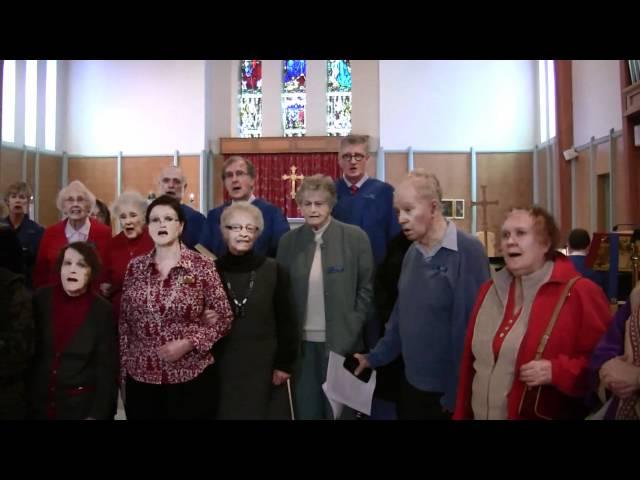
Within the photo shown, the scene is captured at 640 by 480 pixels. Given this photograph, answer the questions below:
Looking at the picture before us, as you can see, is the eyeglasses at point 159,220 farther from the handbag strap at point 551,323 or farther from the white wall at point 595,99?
the white wall at point 595,99

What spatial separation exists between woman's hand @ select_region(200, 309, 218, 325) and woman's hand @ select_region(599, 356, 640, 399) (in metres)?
1.65

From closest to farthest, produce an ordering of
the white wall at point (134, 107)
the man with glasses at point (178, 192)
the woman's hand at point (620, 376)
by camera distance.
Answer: the woman's hand at point (620, 376), the man with glasses at point (178, 192), the white wall at point (134, 107)

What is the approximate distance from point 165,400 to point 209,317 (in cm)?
42

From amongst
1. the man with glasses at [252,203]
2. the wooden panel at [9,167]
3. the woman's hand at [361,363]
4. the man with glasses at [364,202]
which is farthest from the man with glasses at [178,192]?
the wooden panel at [9,167]

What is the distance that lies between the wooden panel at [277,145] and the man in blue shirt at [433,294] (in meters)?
13.5

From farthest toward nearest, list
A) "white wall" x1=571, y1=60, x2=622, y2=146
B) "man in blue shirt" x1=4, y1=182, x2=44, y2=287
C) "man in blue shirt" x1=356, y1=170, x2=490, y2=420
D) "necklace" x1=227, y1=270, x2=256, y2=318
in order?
"white wall" x1=571, y1=60, x2=622, y2=146 < "man in blue shirt" x1=4, y1=182, x2=44, y2=287 < "necklace" x1=227, y1=270, x2=256, y2=318 < "man in blue shirt" x1=356, y1=170, x2=490, y2=420

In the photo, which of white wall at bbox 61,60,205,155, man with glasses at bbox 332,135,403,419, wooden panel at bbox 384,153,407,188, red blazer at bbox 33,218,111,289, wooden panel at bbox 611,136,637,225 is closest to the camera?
red blazer at bbox 33,218,111,289

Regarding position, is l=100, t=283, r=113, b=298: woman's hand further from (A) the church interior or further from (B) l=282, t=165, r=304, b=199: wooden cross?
(B) l=282, t=165, r=304, b=199: wooden cross

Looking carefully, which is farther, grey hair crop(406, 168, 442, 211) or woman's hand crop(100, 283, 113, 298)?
woman's hand crop(100, 283, 113, 298)

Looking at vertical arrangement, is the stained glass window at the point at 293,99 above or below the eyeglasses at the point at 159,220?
above

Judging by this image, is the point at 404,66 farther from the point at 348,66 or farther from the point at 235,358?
the point at 235,358

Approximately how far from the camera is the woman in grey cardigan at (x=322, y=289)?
3260 mm

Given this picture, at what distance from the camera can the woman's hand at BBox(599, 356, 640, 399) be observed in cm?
204

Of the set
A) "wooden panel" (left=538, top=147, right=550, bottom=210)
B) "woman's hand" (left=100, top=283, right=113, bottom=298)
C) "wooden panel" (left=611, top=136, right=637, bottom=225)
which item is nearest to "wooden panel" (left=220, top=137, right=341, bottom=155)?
"wooden panel" (left=538, top=147, right=550, bottom=210)
